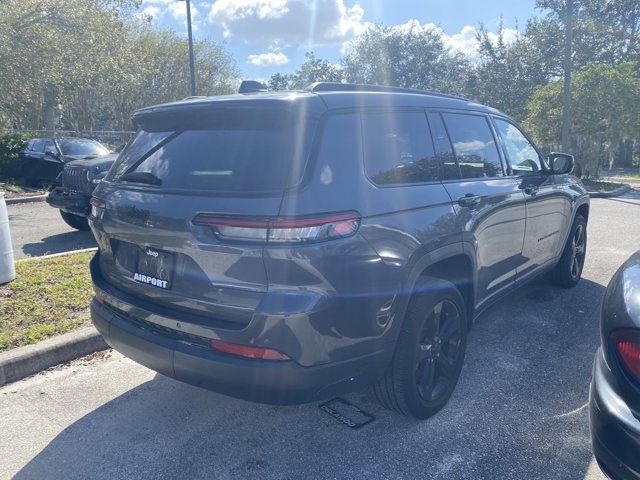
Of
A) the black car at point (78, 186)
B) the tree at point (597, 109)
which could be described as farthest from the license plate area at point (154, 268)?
the tree at point (597, 109)

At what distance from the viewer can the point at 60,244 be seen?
7742 mm

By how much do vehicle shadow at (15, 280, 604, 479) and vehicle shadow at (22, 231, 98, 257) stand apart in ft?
14.9

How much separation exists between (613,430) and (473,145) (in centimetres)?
223

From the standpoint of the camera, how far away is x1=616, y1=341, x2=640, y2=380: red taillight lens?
2.02 metres

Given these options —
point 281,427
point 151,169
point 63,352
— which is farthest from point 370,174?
point 63,352

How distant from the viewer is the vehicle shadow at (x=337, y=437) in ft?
8.84

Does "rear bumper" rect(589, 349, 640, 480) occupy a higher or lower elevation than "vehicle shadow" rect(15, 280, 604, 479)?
higher

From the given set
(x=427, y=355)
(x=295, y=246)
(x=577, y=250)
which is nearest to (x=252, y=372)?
(x=295, y=246)

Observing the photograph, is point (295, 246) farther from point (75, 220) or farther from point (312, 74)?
point (312, 74)

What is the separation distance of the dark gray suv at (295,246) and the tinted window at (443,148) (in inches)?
0.4

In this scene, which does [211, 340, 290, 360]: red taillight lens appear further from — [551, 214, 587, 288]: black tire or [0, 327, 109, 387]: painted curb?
[551, 214, 587, 288]: black tire

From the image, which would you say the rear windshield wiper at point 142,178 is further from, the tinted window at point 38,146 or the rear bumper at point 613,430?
the tinted window at point 38,146

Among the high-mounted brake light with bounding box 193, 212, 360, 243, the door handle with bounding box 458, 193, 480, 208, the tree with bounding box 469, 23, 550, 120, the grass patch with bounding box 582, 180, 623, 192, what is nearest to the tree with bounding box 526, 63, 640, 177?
the grass patch with bounding box 582, 180, 623, 192

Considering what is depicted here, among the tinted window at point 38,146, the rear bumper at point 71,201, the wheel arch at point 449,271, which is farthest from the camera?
the tinted window at point 38,146
